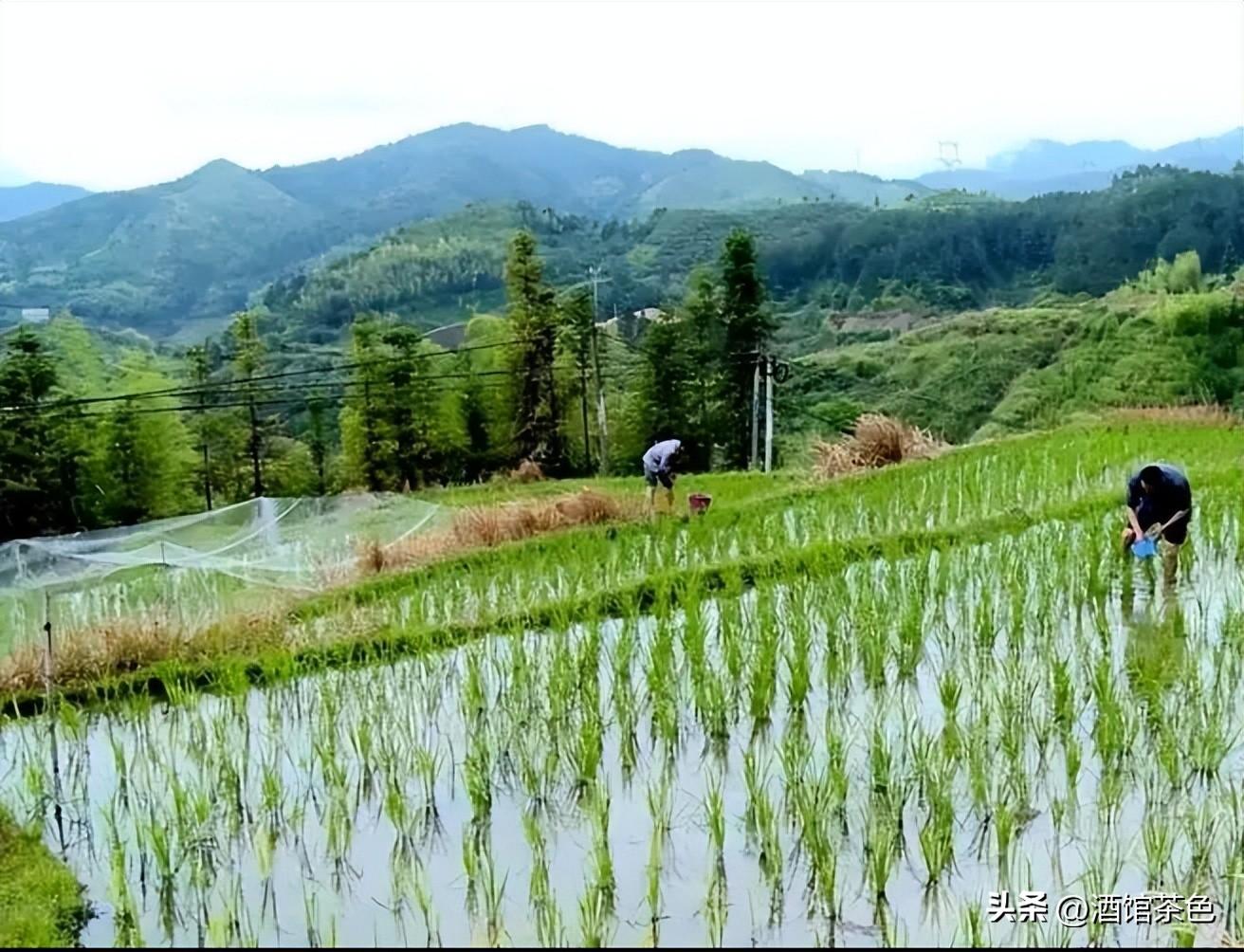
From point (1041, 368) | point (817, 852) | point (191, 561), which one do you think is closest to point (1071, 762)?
point (817, 852)

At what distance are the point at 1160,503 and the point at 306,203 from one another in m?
97.2

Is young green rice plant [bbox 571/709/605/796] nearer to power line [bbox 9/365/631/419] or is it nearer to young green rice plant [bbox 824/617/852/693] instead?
young green rice plant [bbox 824/617/852/693]

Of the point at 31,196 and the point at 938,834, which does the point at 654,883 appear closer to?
the point at 938,834

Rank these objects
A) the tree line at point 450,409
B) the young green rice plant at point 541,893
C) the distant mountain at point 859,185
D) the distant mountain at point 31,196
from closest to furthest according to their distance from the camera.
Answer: the young green rice plant at point 541,893 < the tree line at point 450,409 < the distant mountain at point 31,196 < the distant mountain at point 859,185

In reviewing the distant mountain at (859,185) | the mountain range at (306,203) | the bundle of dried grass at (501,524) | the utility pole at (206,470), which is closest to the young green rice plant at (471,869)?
the bundle of dried grass at (501,524)

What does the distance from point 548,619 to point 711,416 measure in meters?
18.7

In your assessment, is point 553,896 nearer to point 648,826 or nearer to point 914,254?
point 648,826

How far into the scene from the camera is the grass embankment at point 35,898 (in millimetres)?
3973

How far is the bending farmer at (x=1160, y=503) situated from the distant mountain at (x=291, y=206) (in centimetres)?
5214

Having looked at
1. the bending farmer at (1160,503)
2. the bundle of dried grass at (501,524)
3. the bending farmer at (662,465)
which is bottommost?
the bundle of dried grass at (501,524)

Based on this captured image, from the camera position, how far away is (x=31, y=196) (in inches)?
4513

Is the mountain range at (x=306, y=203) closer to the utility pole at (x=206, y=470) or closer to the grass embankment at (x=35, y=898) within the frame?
the utility pole at (x=206, y=470)

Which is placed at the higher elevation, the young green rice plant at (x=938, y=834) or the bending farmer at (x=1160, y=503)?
the bending farmer at (x=1160, y=503)

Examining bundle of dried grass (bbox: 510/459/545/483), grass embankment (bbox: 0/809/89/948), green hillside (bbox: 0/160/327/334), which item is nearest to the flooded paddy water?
grass embankment (bbox: 0/809/89/948)
